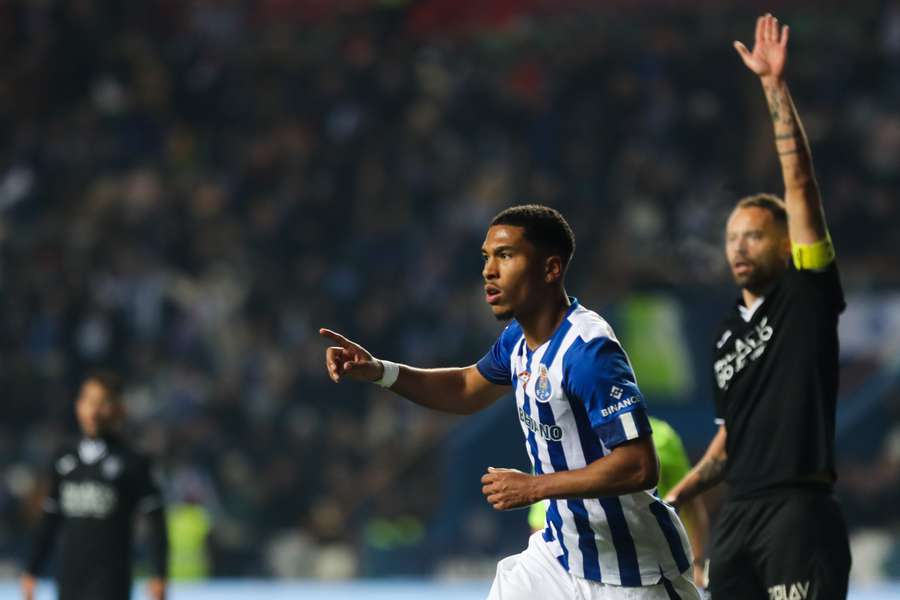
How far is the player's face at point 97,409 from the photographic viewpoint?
285 inches

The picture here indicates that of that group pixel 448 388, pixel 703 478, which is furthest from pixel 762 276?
pixel 448 388

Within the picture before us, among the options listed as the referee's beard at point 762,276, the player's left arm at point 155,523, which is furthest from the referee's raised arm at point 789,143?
the player's left arm at point 155,523

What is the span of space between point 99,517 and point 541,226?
3687mm

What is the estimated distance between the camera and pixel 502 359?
4.95 m

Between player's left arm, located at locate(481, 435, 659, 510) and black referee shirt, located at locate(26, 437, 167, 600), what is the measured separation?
3.66 metres

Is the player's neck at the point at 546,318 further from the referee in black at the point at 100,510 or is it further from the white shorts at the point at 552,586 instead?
the referee in black at the point at 100,510

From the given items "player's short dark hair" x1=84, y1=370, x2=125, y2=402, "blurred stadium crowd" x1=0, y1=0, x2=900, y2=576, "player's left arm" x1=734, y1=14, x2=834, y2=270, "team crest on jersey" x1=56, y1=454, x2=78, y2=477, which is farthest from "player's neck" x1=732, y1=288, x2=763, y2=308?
"blurred stadium crowd" x1=0, y1=0, x2=900, y2=576

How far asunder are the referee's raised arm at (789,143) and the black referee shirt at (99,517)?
408cm

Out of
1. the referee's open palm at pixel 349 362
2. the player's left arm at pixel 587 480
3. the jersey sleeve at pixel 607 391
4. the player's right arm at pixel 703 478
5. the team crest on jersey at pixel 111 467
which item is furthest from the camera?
the team crest on jersey at pixel 111 467

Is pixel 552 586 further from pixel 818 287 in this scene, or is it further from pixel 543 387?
pixel 818 287

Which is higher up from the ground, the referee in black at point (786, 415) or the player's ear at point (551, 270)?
the player's ear at point (551, 270)

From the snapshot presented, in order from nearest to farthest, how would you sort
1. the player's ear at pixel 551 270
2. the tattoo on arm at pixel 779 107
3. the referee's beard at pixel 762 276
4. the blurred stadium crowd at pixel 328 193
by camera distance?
the tattoo on arm at pixel 779 107, the player's ear at pixel 551 270, the referee's beard at pixel 762 276, the blurred stadium crowd at pixel 328 193

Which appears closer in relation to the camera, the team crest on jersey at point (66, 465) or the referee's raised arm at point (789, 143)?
the referee's raised arm at point (789, 143)

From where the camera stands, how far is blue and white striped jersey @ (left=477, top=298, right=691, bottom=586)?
14.0ft
